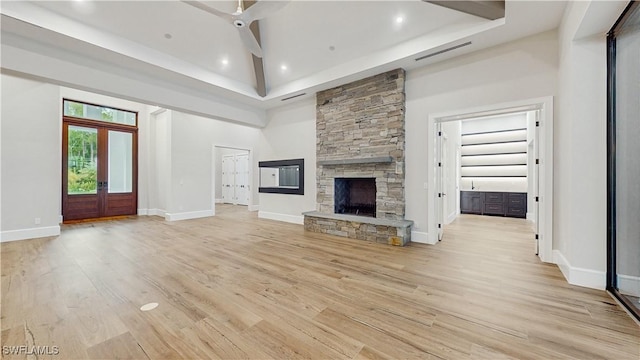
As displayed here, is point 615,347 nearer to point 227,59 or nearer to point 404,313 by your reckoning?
point 404,313

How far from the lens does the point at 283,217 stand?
22.7 feet

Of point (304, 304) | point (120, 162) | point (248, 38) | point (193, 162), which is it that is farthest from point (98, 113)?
point (304, 304)

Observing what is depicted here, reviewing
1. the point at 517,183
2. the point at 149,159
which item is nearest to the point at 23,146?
the point at 149,159

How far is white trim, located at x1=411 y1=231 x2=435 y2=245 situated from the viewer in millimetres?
4473

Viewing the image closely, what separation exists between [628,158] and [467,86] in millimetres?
2259

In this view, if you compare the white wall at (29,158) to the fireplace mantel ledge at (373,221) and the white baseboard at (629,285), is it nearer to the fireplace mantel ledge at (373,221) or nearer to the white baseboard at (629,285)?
the fireplace mantel ledge at (373,221)

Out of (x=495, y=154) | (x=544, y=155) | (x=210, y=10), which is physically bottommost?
(x=544, y=155)

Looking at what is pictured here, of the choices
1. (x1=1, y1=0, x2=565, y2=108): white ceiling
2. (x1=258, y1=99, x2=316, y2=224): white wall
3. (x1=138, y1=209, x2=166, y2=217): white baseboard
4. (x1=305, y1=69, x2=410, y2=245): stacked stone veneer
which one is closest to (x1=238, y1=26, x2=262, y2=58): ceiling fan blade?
(x1=1, y1=0, x2=565, y2=108): white ceiling

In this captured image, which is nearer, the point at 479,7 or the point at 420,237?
the point at 479,7

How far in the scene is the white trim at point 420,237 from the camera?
4473 millimetres

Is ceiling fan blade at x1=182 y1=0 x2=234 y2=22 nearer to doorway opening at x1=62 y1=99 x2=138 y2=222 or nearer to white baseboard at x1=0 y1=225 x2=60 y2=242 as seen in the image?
white baseboard at x1=0 y1=225 x2=60 y2=242

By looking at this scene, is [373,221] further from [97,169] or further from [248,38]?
[97,169]

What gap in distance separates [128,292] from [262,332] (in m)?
1.68

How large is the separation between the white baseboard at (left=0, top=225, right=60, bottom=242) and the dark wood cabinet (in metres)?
10.8
